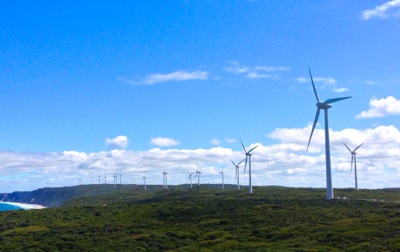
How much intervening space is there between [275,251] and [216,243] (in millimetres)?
12725

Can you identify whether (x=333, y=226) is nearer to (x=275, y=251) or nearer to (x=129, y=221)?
(x=275, y=251)

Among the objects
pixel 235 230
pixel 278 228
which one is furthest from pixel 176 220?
pixel 278 228

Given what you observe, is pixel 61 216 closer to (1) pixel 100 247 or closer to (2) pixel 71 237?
(2) pixel 71 237

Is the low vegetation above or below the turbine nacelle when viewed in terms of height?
below

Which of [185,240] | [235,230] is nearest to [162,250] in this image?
[185,240]

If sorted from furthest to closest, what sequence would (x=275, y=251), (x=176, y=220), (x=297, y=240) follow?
(x=176, y=220)
(x=297, y=240)
(x=275, y=251)

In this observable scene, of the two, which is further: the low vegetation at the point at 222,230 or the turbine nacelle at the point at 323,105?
the turbine nacelle at the point at 323,105

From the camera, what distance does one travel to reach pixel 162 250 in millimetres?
67375

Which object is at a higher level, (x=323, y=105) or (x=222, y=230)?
(x=323, y=105)

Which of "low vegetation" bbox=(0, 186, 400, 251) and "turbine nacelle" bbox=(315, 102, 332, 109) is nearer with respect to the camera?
"low vegetation" bbox=(0, 186, 400, 251)

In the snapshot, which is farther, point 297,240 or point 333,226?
point 333,226

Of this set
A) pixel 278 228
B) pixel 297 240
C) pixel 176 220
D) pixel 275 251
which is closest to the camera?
pixel 275 251

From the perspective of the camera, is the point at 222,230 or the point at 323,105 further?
the point at 323,105

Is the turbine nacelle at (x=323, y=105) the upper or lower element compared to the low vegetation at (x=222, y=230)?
upper
